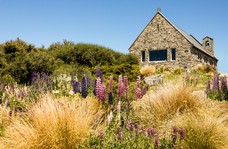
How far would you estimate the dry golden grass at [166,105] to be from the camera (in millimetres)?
5898

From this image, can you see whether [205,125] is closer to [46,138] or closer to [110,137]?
[110,137]

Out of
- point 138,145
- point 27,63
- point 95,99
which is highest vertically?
point 27,63

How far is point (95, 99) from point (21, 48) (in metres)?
15.0

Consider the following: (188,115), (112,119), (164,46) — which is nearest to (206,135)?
(188,115)

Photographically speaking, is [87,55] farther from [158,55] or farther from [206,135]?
[206,135]

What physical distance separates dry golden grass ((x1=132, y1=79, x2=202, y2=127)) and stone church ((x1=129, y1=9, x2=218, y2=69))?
19612 mm

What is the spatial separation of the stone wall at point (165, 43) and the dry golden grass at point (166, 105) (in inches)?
772

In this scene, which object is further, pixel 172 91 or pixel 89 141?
pixel 172 91

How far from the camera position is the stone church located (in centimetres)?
2556

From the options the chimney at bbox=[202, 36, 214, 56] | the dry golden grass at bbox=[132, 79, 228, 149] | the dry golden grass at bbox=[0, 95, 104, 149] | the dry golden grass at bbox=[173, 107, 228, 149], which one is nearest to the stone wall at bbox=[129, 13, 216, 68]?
the chimney at bbox=[202, 36, 214, 56]

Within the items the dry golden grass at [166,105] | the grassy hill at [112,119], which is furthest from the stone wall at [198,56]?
the dry golden grass at [166,105]

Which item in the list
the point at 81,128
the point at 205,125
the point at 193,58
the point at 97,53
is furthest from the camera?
the point at 193,58

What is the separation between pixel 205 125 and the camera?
466 centimetres

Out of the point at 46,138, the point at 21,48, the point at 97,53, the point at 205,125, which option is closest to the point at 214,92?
the point at 205,125
